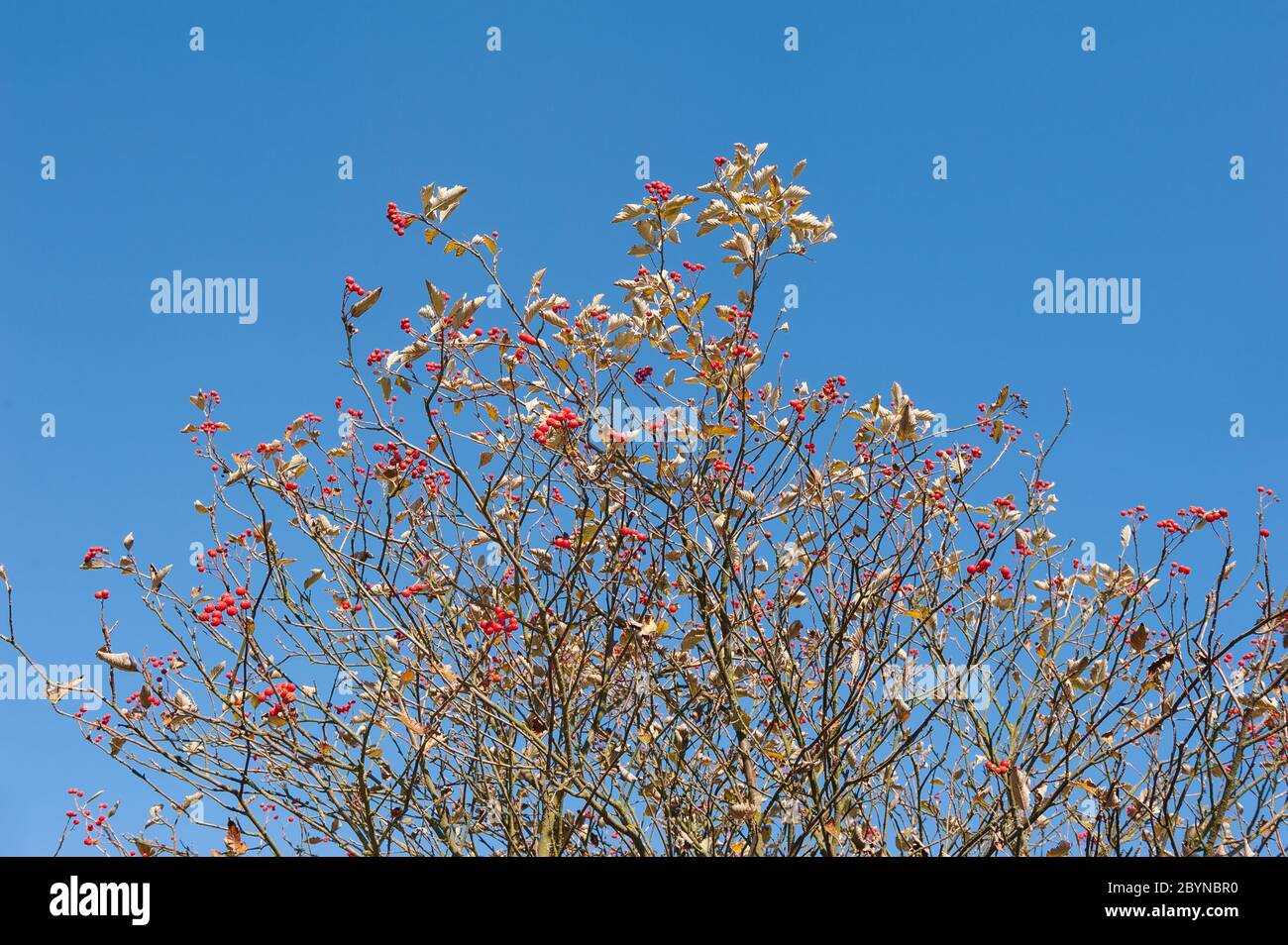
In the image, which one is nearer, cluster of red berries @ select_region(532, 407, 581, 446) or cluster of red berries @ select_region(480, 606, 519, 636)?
cluster of red berries @ select_region(532, 407, 581, 446)

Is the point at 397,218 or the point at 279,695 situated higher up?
the point at 397,218

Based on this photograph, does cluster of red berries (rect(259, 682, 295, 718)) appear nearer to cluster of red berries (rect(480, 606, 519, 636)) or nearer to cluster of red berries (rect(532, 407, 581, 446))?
cluster of red berries (rect(480, 606, 519, 636))

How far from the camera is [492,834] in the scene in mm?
5266

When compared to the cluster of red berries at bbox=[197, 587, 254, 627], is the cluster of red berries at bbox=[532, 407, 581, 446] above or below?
above

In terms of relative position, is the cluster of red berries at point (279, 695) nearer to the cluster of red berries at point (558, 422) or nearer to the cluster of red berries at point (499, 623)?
the cluster of red berries at point (499, 623)

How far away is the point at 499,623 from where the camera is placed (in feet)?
15.4

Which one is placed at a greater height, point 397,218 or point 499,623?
point 397,218

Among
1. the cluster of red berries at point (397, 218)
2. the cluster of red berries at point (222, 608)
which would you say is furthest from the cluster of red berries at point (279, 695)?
the cluster of red berries at point (397, 218)

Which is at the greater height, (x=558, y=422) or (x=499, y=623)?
(x=558, y=422)

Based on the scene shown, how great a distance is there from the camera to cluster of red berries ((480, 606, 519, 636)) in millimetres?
4566

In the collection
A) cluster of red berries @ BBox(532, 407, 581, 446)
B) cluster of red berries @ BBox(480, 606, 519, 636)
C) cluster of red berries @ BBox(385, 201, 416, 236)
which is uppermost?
cluster of red berries @ BBox(385, 201, 416, 236)

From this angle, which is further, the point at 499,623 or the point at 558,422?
the point at 499,623

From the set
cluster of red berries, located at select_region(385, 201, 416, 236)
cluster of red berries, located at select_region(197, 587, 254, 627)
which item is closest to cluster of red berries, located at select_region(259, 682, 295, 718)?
cluster of red berries, located at select_region(197, 587, 254, 627)
